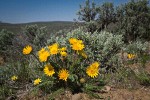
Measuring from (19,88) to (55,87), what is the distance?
1.03 meters

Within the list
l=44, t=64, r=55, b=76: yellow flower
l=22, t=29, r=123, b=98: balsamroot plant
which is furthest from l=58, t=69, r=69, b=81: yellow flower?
l=44, t=64, r=55, b=76: yellow flower

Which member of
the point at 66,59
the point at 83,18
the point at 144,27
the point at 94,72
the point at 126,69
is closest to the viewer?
the point at 94,72

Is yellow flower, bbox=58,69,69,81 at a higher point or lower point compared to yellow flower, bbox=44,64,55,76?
lower

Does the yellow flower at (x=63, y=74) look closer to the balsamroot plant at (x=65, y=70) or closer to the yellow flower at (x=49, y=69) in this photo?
the balsamroot plant at (x=65, y=70)

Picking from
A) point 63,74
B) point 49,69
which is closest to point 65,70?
point 63,74

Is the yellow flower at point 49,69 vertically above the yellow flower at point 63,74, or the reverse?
the yellow flower at point 49,69

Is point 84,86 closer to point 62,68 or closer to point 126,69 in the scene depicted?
point 62,68

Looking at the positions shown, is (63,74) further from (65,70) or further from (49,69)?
(49,69)

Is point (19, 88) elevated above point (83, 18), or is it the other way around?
point (83, 18)

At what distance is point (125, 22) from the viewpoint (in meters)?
14.6

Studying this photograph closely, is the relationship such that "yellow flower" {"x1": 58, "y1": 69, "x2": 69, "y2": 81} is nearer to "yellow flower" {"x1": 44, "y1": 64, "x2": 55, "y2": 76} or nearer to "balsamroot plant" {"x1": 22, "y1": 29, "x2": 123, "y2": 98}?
"balsamroot plant" {"x1": 22, "y1": 29, "x2": 123, "y2": 98}

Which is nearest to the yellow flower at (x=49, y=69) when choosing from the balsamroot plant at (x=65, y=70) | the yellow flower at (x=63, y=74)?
the balsamroot plant at (x=65, y=70)

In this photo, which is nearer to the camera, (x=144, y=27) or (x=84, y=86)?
(x=84, y=86)

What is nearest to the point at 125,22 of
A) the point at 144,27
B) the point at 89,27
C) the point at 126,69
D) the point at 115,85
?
the point at 144,27
